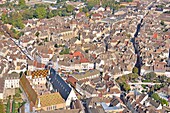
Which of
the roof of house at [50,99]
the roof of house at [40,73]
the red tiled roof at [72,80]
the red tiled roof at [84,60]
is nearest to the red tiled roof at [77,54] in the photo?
the red tiled roof at [84,60]

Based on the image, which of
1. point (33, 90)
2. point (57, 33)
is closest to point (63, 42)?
point (57, 33)

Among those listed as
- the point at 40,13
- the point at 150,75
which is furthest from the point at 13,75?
the point at 40,13

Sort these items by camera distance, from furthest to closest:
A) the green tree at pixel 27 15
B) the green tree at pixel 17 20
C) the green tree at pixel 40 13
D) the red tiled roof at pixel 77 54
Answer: the green tree at pixel 40 13 < the green tree at pixel 27 15 < the green tree at pixel 17 20 < the red tiled roof at pixel 77 54

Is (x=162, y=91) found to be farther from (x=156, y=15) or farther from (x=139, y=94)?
(x=156, y=15)

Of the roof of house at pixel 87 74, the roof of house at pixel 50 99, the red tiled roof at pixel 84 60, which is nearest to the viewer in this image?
the roof of house at pixel 50 99

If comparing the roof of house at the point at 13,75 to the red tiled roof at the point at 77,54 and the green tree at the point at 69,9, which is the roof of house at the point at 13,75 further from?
the green tree at the point at 69,9

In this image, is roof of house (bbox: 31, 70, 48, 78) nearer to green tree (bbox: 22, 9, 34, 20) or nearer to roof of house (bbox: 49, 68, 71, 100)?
roof of house (bbox: 49, 68, 71, 100)

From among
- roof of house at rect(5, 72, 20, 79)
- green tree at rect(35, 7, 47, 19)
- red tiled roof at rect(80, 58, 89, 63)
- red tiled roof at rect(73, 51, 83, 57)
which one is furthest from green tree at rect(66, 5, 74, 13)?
roof of house at rect(5, 72, 20, 79)
